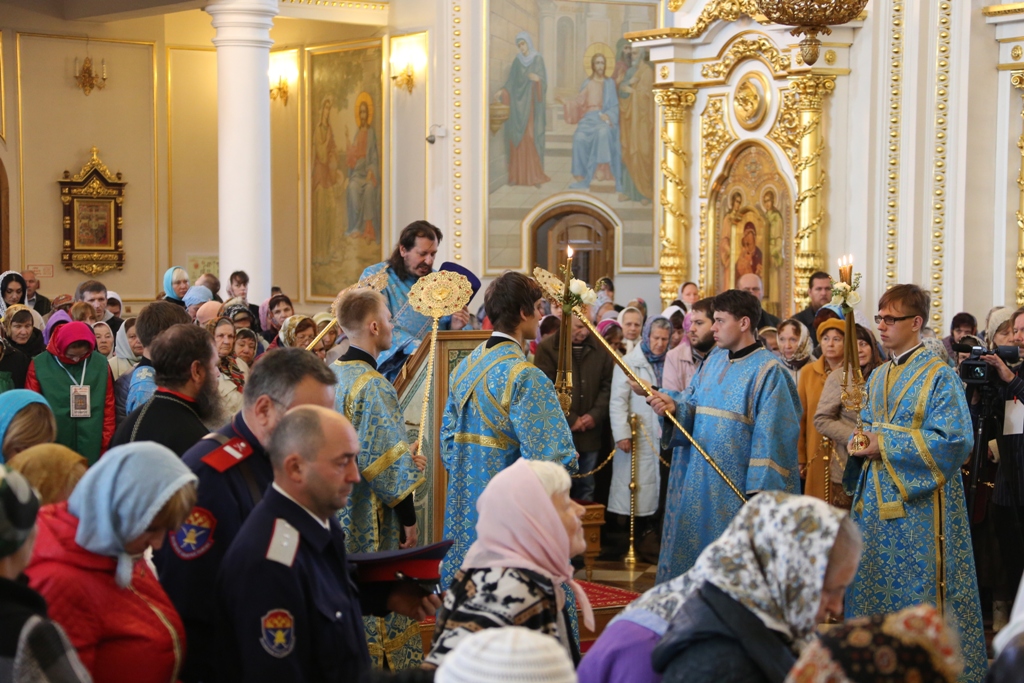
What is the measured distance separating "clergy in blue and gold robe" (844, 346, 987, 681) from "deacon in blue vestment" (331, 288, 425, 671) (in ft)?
6.58

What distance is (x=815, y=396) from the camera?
761cm

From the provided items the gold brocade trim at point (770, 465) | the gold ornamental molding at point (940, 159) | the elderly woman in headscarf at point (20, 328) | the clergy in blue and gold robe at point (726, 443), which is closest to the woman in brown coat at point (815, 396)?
the clergy in blue and gold robe at point (726, 443)

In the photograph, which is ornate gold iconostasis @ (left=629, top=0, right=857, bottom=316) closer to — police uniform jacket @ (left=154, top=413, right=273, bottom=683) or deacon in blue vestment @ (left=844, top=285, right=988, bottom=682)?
deacon in blue vestment @ (left=844, top=285, right=988, bottom=682)

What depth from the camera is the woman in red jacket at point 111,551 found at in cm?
272

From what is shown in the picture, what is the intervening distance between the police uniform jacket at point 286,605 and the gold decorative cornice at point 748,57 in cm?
1020

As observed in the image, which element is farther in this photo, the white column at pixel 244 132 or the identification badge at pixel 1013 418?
the white column at pixel 244 132

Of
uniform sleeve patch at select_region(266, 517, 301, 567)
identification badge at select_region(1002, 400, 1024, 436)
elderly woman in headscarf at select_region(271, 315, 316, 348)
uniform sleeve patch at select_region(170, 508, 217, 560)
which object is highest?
elderly woman in headscarf at select_region(271, 315, 316, 348)

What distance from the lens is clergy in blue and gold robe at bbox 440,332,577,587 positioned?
198 inches

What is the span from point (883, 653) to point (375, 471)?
2.80m

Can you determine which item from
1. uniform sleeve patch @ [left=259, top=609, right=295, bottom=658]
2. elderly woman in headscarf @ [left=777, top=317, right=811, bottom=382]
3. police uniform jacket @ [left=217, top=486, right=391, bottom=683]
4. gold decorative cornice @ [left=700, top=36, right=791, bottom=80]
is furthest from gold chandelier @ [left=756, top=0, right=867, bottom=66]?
uniform sleeve patch @ [left=259, top=609, right=295, bottom=658]

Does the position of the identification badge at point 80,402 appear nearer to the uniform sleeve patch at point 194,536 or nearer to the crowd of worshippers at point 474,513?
the crowd of worshippers at point 474,513

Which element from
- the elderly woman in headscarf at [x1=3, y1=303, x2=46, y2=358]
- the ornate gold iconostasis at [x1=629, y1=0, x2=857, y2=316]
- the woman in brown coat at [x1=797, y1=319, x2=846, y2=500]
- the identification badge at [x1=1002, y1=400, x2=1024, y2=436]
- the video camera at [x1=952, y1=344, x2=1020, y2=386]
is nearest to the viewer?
the video camera at [x1=952, y1=344, x2=1020, y2=386]

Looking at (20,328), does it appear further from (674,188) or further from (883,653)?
(674,188)

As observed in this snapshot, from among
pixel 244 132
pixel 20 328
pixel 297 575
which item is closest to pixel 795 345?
pixel 20 328
